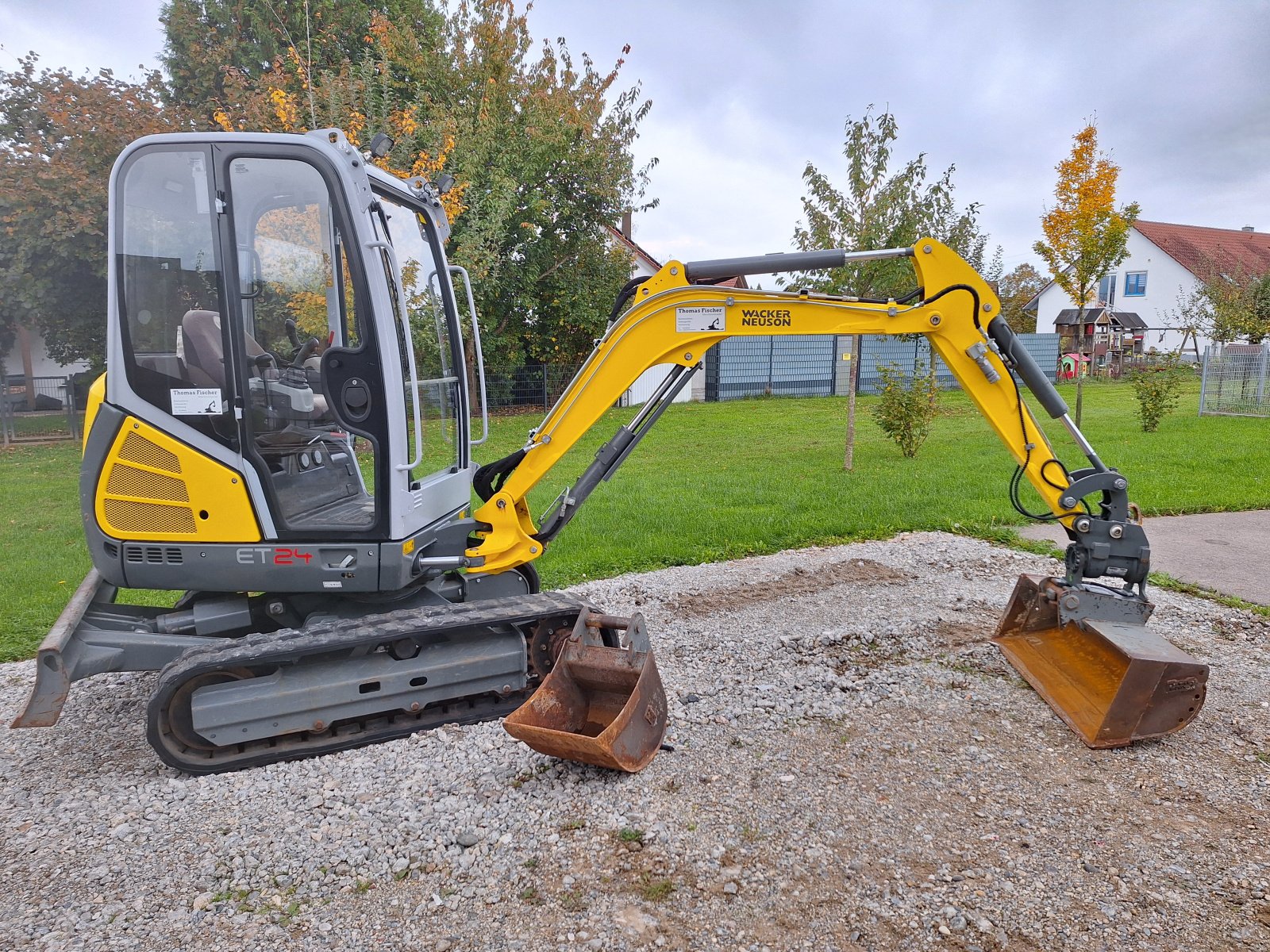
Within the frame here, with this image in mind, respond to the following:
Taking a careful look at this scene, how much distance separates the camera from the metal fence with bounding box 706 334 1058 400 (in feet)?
80.5

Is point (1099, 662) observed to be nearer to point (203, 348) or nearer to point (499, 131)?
point (203, 348)

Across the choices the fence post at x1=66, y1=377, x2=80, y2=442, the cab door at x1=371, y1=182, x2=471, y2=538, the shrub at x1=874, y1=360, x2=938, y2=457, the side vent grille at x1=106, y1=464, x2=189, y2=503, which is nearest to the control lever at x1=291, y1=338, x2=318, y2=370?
the cab door at x1=371, y1=182, x2=471, y2=538

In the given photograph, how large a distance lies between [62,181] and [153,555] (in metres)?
13.7

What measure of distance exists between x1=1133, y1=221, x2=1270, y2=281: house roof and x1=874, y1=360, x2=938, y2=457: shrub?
30.3 metres

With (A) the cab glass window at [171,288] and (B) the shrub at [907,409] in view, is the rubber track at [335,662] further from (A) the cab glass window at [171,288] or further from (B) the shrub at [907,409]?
(B) the shrub at [907,409]

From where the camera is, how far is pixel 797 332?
4422 millimetres

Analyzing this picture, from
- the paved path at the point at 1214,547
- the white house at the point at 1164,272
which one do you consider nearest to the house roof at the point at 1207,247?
the white house at the point at 1164,272

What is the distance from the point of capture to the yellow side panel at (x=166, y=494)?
12.6ft

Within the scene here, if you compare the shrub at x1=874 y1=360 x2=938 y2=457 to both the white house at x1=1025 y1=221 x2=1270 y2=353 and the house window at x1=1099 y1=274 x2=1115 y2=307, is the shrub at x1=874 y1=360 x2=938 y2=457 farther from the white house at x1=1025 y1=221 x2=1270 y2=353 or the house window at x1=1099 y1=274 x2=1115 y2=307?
the house window at x1=1099 y1=274 x2=1115 y2=307

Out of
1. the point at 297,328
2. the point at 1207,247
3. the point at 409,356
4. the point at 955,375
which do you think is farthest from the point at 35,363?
the point at 1207,247

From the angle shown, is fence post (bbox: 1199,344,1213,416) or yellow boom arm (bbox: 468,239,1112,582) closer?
yellow boom arm (bbox: 468,239,1112,582)

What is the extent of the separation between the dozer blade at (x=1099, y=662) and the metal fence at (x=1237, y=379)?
1574 cm

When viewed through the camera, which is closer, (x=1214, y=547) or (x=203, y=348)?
(x=203, y=348)

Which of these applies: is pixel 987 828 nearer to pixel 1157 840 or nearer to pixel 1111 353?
pixel 1157 840
